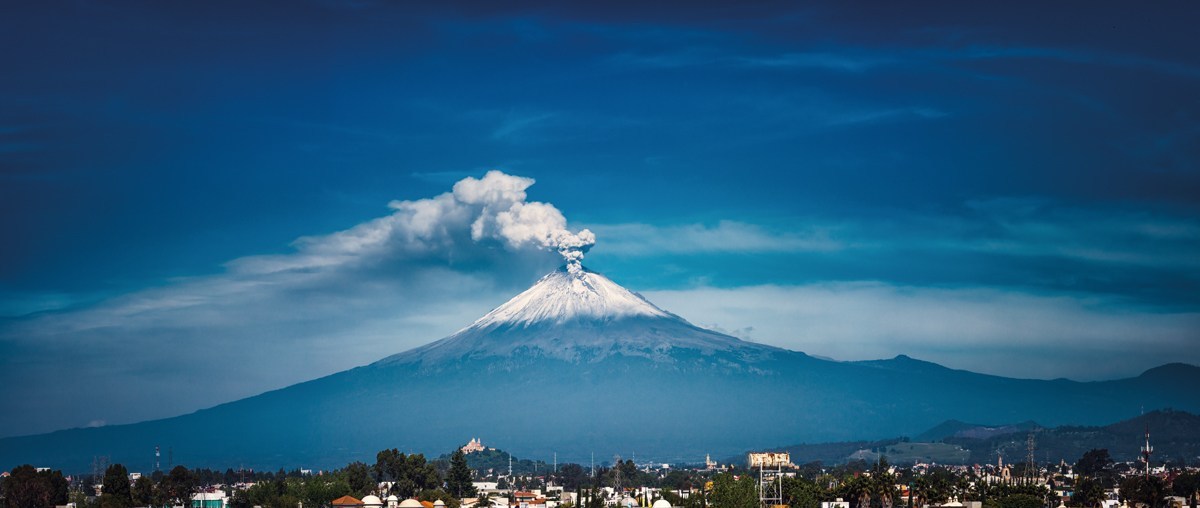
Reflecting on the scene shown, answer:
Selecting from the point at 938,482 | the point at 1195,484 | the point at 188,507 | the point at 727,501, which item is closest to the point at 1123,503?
the point at 1195,484

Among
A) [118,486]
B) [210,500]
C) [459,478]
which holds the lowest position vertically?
[210,500]

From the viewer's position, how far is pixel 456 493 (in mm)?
152625

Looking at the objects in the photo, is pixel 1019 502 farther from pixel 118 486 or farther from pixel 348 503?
pixel 118 486

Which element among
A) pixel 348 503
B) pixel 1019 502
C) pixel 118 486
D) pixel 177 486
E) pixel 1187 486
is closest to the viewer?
pixel 348 503

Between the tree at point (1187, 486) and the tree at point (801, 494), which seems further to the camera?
the tree at point (1187, 486)

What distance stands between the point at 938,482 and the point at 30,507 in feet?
237

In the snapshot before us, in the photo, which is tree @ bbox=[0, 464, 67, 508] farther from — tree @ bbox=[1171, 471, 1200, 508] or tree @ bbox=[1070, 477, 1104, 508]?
tree @ bbox=[1171, 471, 1200, 508]

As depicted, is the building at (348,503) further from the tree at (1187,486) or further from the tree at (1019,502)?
the tree at (1187,486)

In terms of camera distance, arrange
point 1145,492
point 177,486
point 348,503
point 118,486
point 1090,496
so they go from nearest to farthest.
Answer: point 348,503 → point 1145,492 → point 118,486 → point 1090,496 → point 177,486

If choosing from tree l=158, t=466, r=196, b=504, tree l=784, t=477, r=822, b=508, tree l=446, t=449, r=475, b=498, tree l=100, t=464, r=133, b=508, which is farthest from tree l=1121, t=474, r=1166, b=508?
tree l=100, t=464, r=133, b=508

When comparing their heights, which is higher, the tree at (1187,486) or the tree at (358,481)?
the tree at (358,481)

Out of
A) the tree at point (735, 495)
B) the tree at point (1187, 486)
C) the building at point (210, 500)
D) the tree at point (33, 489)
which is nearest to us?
the tree at point (735, 495)

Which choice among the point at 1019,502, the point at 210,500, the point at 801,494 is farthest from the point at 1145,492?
the point at 210,500

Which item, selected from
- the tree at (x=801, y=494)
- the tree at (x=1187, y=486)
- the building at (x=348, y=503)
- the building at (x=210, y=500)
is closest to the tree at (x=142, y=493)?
the building at (x=210, y=500)
